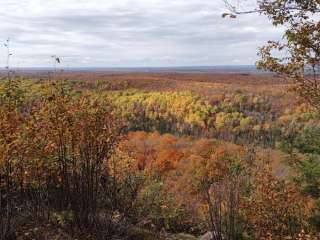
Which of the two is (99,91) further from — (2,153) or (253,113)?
(253,113)

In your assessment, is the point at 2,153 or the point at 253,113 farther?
the point at 253,113

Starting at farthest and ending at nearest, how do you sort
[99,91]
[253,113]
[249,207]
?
[253,113], [249,207], [99,91]

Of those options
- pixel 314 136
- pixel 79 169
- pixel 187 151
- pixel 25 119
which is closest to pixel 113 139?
pixel 79 169

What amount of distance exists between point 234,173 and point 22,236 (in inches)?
212

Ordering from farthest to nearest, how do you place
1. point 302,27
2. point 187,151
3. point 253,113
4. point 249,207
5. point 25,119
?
point 253,113, point 187,151, point 249,207, point 25,119, point 302,27

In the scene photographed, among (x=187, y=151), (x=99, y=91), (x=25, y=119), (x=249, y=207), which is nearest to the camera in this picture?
(x=25, y=119)

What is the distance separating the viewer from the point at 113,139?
1002 centimetres

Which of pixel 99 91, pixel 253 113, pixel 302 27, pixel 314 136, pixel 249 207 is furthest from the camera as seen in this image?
pixel 253 113

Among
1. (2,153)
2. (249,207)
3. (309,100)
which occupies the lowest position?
(249,207)

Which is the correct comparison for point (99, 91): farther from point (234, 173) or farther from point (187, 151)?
point (187, 151)

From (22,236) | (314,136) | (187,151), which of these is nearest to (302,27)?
(22,236)

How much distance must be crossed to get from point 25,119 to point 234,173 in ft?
17.8

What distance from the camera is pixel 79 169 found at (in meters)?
10.2

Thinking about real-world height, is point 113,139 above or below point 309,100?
below
